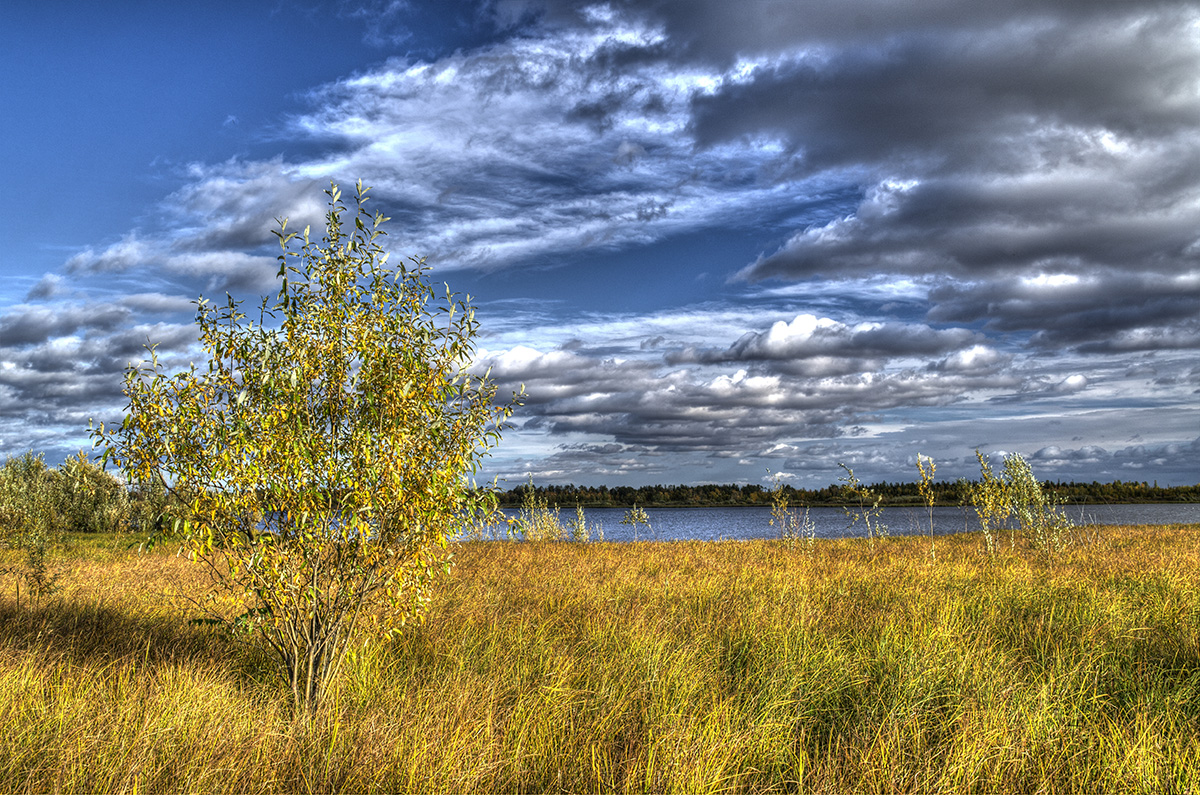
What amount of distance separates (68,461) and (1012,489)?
31.4 meters

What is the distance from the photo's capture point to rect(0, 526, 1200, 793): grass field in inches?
182

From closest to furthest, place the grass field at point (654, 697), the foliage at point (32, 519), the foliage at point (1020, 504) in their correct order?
1. the grass field at point (654, 697)
2. the foliage at point (32, 519)
3. the foliage at point (1020, 504)

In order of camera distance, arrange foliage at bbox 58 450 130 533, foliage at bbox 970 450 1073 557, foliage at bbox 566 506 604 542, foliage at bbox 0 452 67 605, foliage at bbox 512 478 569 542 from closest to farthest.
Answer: foliage at bbox 0 452 67 605, foliage at bbox 970 450 1073 557, foliage at bbox 512 478 569 542, foliage at bbox 566 506 604 542, foliage at bbox 58 450 130 533

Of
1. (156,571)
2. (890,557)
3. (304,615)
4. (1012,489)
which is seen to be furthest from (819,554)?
(156,571)

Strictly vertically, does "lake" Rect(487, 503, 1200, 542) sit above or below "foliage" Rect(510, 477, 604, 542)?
below

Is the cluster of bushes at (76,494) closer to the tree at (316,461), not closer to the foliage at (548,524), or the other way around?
the foliage at (548,524)

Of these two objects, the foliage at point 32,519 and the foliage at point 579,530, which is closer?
the foliage at point 32,519

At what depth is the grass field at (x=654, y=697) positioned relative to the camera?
463cm

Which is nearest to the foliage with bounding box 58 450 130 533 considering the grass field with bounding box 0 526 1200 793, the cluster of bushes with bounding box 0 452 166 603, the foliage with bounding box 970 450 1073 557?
the cluster of bushes with bounding box 0 452 166 603

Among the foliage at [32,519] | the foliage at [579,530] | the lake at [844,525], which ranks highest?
the foliage at [32,519]

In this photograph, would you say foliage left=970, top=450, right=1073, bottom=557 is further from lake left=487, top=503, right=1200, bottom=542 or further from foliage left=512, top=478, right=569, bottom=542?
foliage left=512, top=478, right=569, bottom=542

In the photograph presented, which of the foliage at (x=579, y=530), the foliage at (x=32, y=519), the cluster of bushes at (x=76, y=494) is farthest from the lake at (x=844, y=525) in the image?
the cluster of bushes at (x=76, y=494)

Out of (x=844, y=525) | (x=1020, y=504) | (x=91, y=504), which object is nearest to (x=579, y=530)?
(x=1020, y=504)

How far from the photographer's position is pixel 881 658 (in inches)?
261
